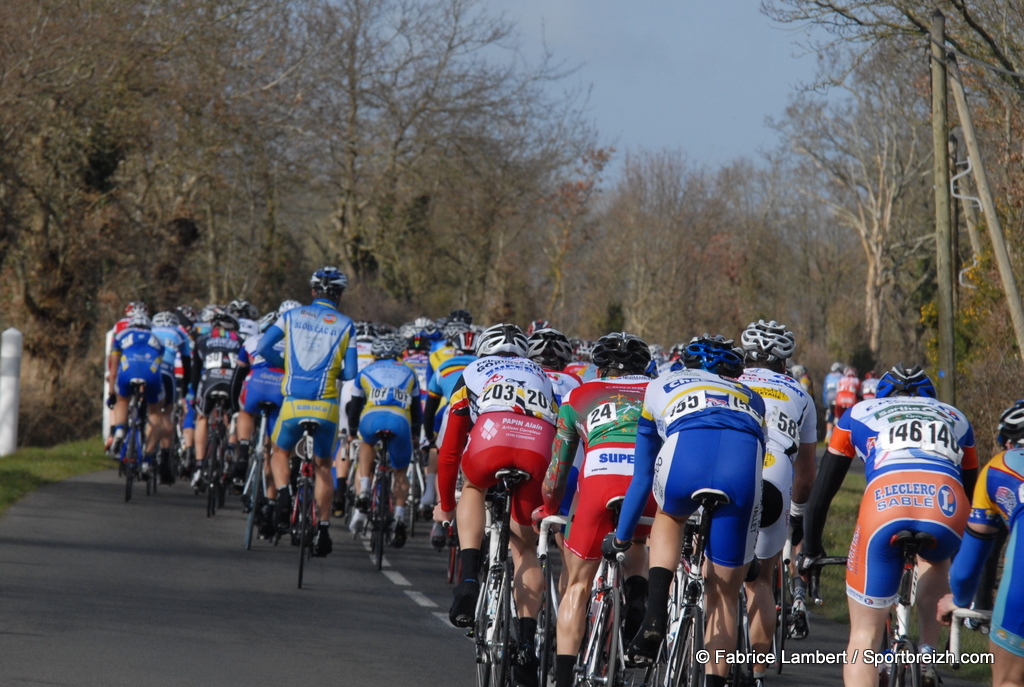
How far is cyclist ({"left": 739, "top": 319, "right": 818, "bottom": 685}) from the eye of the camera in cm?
809

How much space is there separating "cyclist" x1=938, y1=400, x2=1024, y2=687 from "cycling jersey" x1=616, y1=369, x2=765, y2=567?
92 cm

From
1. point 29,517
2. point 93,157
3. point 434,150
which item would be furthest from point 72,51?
point 434,150

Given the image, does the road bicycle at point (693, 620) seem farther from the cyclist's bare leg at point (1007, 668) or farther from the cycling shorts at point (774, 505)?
the cycling shorts at point (774, 505)

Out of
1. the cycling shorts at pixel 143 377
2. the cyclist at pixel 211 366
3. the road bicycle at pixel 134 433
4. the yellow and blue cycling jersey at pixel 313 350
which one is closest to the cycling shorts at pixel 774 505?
the yellow and blue cycling jersey at pixel 313 350

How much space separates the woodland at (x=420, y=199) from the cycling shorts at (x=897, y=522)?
36.9ft

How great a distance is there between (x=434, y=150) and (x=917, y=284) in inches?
915

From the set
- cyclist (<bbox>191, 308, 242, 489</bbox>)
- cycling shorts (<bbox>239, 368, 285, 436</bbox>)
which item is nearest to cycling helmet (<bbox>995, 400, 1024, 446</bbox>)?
cycling shorts (<bbox>239, 368, 285, 436</bbox>)

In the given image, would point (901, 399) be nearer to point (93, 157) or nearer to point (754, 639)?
point (754, 639)

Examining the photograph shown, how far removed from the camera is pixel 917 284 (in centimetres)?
5497

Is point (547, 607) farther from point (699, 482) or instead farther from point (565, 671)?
point (699, 482)

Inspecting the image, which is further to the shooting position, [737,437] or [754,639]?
[754,639]

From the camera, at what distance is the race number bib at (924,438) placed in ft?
21.8

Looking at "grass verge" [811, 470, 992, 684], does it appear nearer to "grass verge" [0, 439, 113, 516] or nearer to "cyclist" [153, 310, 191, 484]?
"cyclist" [153, 310, 191, 484]

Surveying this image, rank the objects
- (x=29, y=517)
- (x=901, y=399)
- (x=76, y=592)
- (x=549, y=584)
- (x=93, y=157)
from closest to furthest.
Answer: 1. (x=901, y=399)
2. (x=549, y=584)
3. (x=76, y=592)
4. (x=29, y=517)
5. (x=93, y=157)
